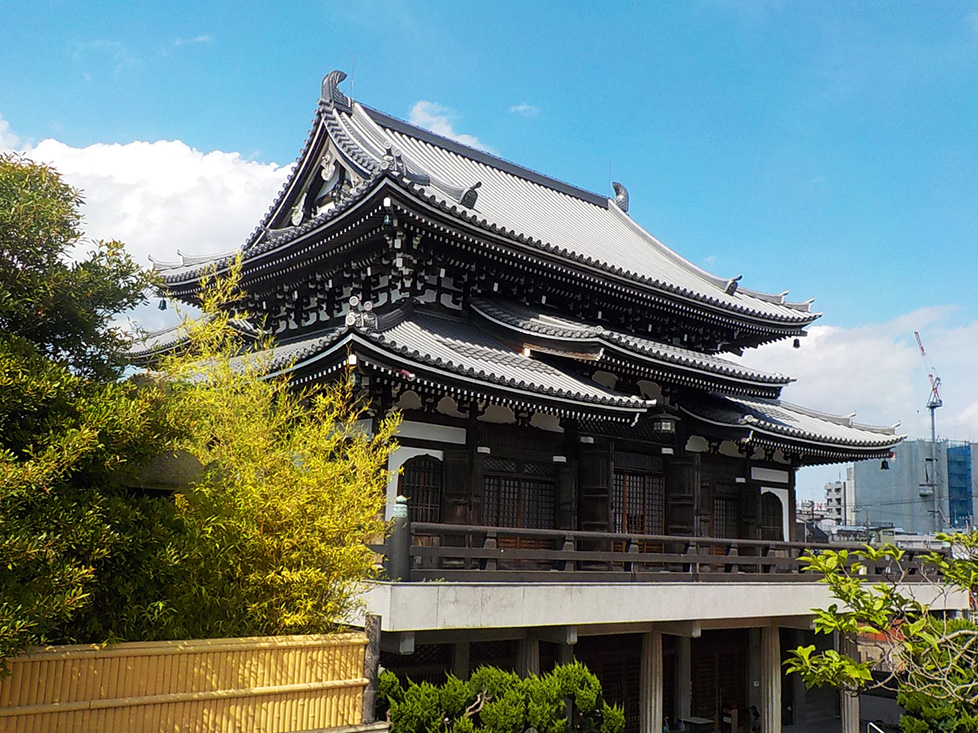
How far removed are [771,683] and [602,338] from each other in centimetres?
779

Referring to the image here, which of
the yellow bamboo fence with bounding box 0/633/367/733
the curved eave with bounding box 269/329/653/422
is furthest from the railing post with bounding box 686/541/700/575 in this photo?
the yellow bamboo fence with bounding box 0/633/367/733

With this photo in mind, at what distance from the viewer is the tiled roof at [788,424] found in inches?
680

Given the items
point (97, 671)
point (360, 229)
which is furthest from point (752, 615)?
point (97, 671)

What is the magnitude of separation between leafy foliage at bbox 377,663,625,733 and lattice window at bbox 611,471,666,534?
5.21m

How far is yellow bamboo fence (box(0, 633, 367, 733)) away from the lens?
7.77 meters

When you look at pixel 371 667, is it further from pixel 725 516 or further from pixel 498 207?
pixel 498 207

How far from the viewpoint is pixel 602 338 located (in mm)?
14734

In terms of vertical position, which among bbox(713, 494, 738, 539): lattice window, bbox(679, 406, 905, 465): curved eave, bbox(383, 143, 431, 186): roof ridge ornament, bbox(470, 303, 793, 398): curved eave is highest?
bbox(383, 143, 431, 186): roof ridge ornament

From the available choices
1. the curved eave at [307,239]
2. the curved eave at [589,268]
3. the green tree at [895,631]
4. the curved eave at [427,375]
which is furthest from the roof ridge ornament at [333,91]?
the green tree at [895,631]

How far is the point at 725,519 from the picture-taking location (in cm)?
1939

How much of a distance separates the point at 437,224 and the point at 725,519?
396 inches

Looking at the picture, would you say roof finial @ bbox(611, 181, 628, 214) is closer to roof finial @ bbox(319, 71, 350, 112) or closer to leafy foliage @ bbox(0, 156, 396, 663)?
roof finial @ bbox(319, 71, 350, 112)

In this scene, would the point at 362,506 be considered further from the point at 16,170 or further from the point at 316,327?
the point at 316,327

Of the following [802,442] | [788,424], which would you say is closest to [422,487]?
[802,442]
